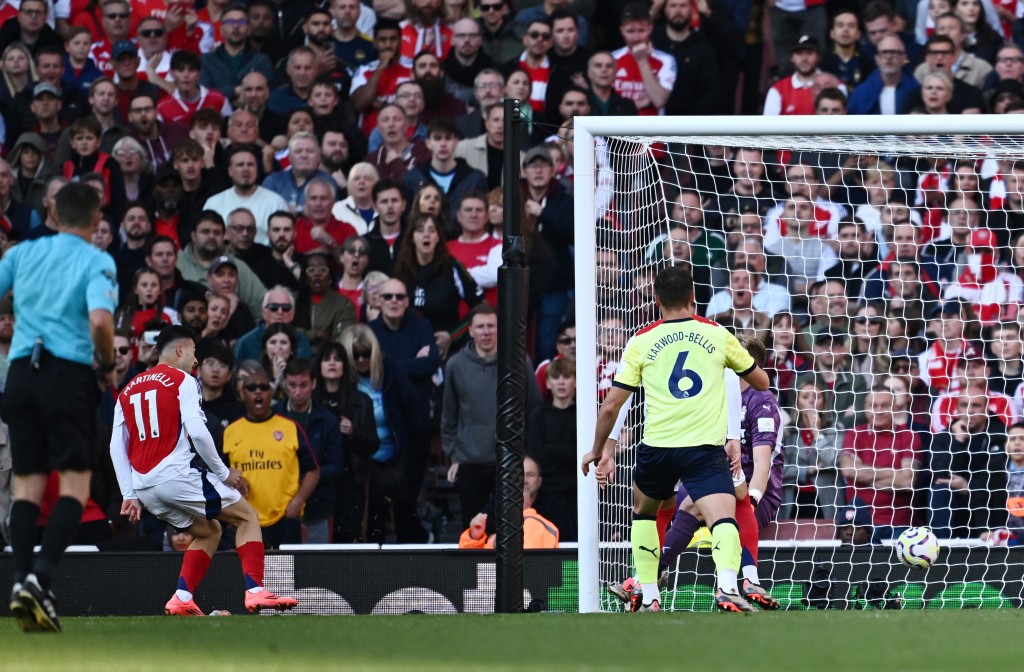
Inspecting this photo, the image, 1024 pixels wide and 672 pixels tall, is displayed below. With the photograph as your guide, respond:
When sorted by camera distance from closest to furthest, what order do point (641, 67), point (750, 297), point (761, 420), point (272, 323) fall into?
1. point (761, 420)
2. point (750, 297)
3. point (272, 323)
4. point (641, 67)

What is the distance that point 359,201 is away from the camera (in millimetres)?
11891

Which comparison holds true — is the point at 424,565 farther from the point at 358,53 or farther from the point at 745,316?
the point at 358,53

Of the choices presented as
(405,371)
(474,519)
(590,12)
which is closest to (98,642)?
(474,519)

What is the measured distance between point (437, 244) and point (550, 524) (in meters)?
2.55

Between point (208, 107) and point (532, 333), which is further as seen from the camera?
point (208, 107)

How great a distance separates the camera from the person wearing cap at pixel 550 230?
1136 centimetres

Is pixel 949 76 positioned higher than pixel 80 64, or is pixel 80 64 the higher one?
pixel 80 64

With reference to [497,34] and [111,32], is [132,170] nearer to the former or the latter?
[111,32]

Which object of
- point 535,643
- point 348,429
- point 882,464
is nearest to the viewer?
point 535,643

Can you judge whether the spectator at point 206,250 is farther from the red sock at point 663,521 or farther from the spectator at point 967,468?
the spectator at point 967,468

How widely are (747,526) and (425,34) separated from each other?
20.4 feet

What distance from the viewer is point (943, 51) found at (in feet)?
39.4

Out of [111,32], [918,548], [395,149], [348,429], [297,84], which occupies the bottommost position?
[918,548]

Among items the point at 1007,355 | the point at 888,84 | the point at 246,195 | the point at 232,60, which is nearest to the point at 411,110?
the point at 246,195
